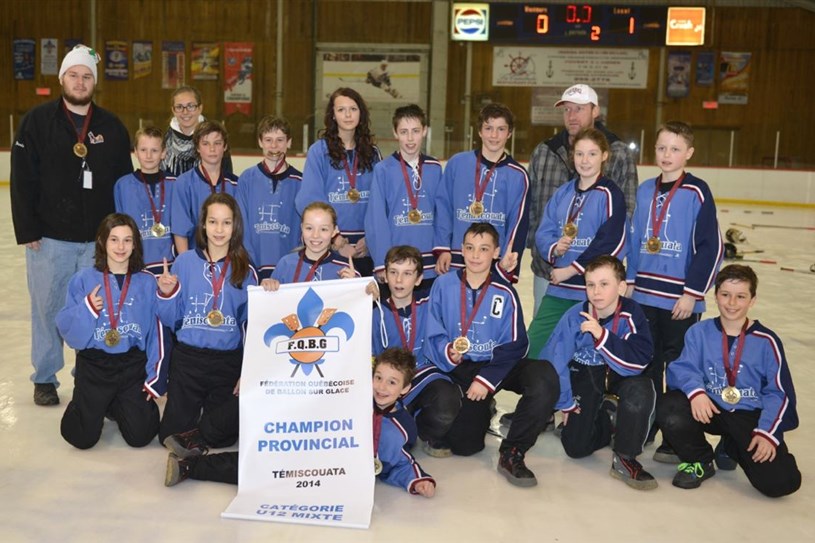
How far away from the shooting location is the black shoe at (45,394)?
13.9 ft

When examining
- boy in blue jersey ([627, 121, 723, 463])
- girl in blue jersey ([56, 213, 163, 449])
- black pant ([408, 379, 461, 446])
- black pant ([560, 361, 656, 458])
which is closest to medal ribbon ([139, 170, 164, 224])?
girl in blue jersey ([56, 213, 163, 449])

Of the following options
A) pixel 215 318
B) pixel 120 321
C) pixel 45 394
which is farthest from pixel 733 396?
pixel 45 394

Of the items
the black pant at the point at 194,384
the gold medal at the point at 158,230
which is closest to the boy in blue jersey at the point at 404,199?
the black pant at the point at 194,384

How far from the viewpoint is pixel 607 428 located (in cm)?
389

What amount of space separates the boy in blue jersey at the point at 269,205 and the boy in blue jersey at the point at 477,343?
1143 mm

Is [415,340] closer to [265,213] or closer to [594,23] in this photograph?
[265,213]

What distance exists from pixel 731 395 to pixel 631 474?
53 cm

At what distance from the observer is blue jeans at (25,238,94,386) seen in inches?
167

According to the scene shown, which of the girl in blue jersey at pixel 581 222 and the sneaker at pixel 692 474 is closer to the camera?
the sneaker at pixel 692 474

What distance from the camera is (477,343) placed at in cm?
383

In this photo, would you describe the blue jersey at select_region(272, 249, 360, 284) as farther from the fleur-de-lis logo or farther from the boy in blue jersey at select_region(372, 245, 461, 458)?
the fleur-de-lis logo

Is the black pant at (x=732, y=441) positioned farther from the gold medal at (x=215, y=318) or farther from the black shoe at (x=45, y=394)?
the black shoe at (x=45, y=394)

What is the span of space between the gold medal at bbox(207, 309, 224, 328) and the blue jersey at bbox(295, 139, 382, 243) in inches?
33.0

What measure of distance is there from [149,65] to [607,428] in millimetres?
17340
